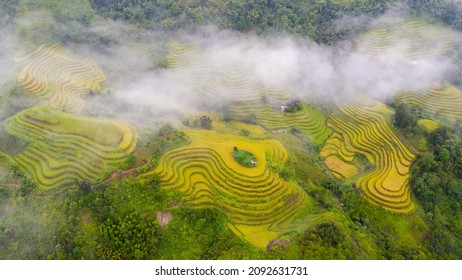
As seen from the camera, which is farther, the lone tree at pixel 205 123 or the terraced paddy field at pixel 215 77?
the terraced paddy field at pixel 215 77

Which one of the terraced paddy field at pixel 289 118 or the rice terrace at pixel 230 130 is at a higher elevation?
the rice terrace at pixel 230 130

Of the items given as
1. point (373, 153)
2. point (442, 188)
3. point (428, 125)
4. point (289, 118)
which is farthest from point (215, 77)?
point (442, 188)

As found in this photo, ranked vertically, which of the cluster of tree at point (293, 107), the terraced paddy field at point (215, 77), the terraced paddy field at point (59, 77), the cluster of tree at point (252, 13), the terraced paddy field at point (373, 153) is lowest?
the terraced paddy field at point (373, 153)

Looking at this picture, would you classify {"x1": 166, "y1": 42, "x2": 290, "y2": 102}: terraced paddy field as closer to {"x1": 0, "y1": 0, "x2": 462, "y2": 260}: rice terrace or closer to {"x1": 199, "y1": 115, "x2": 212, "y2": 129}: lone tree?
{"x1": 0, "y1": 0, "x2": 462, "y2": 260}: rice terrace

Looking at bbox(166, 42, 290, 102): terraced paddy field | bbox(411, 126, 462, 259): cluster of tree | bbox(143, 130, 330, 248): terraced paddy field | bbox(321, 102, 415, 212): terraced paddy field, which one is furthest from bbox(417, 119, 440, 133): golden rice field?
bbox(143, 130, 330, 248): terraced paddy field

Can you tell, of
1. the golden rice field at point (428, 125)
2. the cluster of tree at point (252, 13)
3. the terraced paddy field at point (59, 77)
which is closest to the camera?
the golden rice field at point (428, 125)

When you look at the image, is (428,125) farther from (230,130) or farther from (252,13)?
(252,13)

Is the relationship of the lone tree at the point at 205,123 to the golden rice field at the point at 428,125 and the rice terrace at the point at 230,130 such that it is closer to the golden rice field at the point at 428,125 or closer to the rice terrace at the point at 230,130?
the rice terrace at the point at 230,130

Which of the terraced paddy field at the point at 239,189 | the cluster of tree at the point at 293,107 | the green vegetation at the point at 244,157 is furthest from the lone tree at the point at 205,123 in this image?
the cluster of tree at the point at 293,107

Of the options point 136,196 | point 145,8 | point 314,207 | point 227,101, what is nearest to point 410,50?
point 227,101
